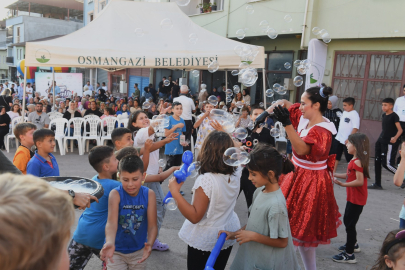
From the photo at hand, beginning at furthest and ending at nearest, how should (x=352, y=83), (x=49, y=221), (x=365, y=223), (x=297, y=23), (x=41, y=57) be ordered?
(x=297, y=23)
(x=352, y=83)
(x=41, y=57)
(x=365, y=223)
(x=49, y=221)

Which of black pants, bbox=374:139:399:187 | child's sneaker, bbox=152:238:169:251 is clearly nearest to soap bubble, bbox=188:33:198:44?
black pants, bbox=374:139:399:187

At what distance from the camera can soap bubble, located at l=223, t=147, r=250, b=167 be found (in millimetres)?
2211

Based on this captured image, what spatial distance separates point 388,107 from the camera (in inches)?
252

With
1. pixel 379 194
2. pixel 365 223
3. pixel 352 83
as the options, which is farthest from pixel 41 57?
pixel 352 83

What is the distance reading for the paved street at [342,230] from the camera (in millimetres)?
3455

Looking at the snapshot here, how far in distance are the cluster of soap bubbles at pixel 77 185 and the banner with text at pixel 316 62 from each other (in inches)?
312

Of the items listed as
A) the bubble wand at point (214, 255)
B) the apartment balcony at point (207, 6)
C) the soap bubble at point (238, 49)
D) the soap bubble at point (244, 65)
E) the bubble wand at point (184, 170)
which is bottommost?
the bubble wand at point (214, 255)

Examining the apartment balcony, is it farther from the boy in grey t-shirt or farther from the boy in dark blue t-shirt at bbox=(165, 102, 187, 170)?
the boy in dark blue t-shirt at bbox=(165, 102, 187, 170)

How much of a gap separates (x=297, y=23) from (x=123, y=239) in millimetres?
9830

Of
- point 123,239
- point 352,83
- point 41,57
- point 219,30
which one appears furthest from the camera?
point 219,30

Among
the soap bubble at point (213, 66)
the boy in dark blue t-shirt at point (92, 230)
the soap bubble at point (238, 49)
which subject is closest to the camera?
the boy in dark blue t-shirt at point (92, 230)

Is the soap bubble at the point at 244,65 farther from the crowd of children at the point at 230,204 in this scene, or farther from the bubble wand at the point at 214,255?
the bubble wand at the point at 214,255

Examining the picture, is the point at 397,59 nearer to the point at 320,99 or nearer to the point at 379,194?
the point at 379,194

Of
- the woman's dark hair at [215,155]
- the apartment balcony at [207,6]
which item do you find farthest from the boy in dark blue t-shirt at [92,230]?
the apartment balcony at [207,6]
